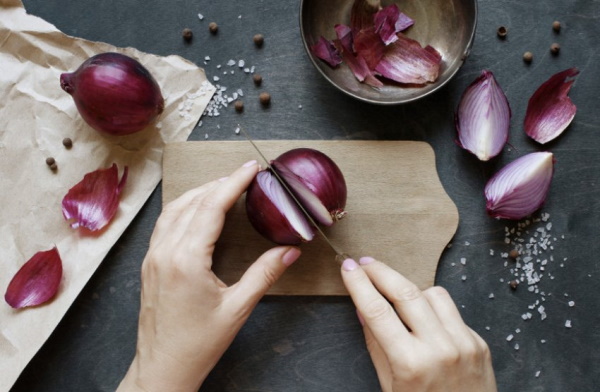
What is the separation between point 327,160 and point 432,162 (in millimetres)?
235

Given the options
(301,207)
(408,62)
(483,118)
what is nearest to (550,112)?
(483,118)

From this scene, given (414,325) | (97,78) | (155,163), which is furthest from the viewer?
(155,163)

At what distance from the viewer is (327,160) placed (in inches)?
44.0

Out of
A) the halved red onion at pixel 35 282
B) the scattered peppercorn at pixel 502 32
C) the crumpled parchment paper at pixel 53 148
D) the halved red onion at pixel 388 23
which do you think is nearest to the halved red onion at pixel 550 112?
the scattered peppercorn at pixel 502 32

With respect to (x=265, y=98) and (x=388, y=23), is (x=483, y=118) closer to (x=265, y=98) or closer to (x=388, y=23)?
(x=388, y=23)

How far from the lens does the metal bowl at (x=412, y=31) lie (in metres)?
1.17

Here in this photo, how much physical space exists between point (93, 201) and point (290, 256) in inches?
16.3

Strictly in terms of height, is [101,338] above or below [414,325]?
above

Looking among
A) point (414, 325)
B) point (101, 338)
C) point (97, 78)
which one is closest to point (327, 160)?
point (414, 325)

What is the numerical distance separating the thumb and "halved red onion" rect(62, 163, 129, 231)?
1.05 ft

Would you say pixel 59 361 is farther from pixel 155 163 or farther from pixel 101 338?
pixel 155 163

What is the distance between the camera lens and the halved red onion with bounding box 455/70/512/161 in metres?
1.18

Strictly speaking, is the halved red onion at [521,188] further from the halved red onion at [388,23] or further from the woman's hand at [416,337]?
the halved red onion at [388,23]

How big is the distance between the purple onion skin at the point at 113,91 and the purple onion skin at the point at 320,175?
0.28 metres
